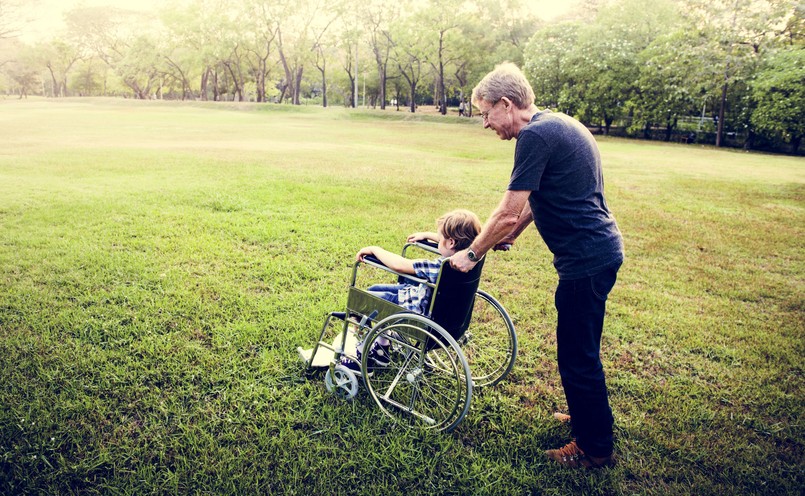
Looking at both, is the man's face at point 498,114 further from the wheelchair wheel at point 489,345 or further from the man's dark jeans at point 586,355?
the wheelchair wheel at point 489,345

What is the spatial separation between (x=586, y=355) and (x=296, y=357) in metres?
2.08

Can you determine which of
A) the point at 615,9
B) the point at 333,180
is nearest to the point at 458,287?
Answer: the point at 333,180

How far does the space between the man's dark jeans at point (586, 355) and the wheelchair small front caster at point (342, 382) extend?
129cm

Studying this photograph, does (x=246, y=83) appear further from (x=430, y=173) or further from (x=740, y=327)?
(x=740, y=327)

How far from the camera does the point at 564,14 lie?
5550cm

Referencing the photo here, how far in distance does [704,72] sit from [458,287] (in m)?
14.7

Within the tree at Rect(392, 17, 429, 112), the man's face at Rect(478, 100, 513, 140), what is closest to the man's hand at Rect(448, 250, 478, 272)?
the man's face at Rect(478, 100, 513, 140)

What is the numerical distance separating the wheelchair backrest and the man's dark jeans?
1.56 ft

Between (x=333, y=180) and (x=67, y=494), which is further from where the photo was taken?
(x=333, y=180)

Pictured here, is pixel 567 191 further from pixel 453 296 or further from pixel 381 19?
pixel 381 19

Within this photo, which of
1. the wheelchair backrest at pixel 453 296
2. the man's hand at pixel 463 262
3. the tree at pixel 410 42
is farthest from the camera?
the tree at pixel 410 42

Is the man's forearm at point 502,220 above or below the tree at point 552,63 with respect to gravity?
below

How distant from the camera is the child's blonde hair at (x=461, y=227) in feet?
8.97

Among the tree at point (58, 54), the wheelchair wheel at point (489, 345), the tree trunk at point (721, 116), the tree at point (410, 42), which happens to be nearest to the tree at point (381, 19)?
the tree at point (410, 42)
